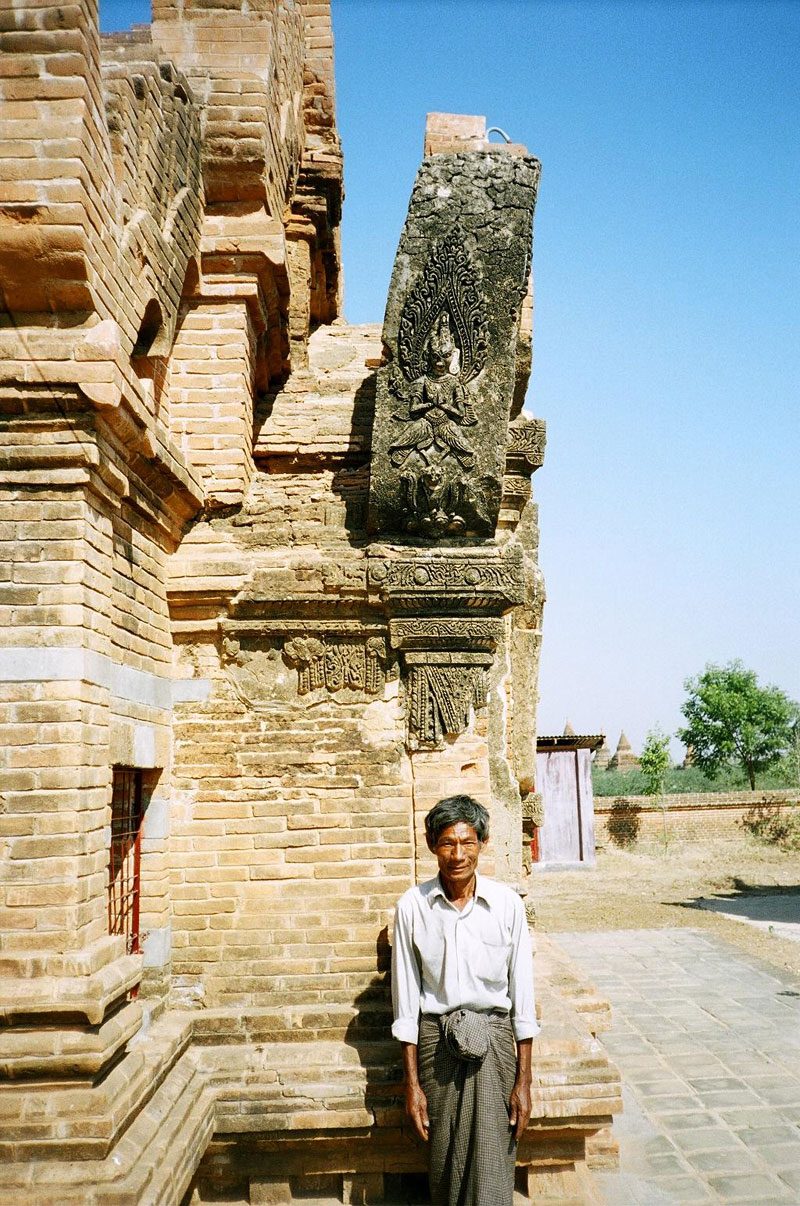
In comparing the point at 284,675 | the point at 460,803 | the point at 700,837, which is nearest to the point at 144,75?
the point at 284,675

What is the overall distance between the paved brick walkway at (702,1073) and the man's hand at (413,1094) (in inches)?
62.2

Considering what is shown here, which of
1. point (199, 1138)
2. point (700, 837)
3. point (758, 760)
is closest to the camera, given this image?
point (199, 1138)

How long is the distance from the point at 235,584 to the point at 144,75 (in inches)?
91.8

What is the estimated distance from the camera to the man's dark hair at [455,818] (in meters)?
3.66

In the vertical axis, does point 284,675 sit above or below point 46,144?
below

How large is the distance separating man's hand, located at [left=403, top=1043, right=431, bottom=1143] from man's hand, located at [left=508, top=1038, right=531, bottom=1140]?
365mm

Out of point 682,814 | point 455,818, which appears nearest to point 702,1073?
point 455,818

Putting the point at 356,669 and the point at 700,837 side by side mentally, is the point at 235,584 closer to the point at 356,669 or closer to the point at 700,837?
the point at 356,669

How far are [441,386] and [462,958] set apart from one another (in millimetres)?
2766

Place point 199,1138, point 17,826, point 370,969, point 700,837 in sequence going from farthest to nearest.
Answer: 1. point 700,837
2. point 370,969
3. point 199,1138
4. point 17,826

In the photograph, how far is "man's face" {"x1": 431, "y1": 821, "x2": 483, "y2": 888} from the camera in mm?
3621

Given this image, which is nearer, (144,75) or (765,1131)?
(144,75)

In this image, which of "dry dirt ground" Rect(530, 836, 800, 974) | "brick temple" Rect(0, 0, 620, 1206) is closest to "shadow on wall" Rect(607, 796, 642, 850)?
"dry dirt ground" Rect(530, 836, 800, 974)

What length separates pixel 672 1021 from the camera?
793 centimetres
